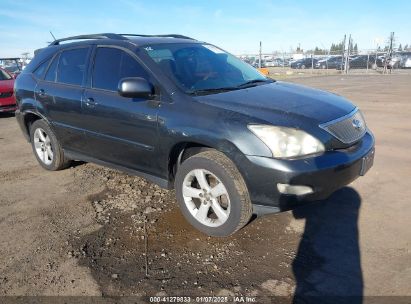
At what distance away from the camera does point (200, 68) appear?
4012 mm

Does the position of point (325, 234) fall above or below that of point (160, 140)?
below

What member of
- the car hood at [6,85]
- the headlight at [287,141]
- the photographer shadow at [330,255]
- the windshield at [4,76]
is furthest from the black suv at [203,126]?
the windshield at [4,76]

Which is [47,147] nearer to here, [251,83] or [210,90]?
[210,90]

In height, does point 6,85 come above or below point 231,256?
above

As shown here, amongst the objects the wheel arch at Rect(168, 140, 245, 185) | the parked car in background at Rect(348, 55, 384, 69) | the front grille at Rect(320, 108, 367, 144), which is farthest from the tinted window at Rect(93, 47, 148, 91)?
the parked car in background at Rect(348, 55, 384, 69)

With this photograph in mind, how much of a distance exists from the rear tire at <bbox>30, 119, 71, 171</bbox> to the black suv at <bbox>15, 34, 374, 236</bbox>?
0.29m

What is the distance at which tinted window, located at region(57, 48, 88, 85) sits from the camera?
4.52 metres

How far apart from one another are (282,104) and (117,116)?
172 centimetres

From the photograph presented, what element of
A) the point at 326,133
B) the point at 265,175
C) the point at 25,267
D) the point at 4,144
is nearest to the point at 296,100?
the point at 326,133

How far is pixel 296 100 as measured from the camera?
3516 millimetres

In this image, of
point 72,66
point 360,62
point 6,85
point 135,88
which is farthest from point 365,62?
point 135,88

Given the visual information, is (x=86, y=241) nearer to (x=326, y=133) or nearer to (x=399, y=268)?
(x=326, y=133)

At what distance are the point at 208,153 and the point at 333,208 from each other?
1.53 metres

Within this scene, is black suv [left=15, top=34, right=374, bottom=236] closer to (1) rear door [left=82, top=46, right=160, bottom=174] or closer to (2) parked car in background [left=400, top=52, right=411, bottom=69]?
(1) rear door [left=82, top=46, right=160, bottom=174]
